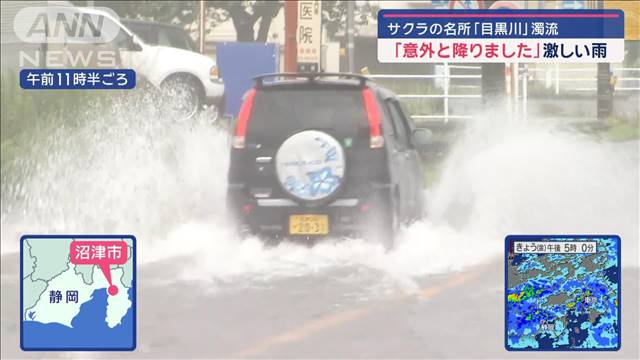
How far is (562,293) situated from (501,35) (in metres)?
1.25

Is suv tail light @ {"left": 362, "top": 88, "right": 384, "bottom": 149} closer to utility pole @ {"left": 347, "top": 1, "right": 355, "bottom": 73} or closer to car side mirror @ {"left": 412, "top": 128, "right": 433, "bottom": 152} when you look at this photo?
utility pole @ {"left": 347, "top": 1, "right": 355, "bottom": 73}

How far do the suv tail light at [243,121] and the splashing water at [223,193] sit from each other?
16 cm

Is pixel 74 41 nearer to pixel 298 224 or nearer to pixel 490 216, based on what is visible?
pixel 298 224

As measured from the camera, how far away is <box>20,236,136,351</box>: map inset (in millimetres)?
4762

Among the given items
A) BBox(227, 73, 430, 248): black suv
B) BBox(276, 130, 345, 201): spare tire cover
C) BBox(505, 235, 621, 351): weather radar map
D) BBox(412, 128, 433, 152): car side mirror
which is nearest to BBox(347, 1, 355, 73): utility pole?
BBox(227, 73, 430, 248): black suv

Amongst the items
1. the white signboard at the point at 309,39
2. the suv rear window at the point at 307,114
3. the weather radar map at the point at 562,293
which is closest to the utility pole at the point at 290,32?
the white signboard at the point at 309,39

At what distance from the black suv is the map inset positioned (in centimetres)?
265

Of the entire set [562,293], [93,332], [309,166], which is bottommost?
[93,332]

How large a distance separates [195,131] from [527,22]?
5.71 m

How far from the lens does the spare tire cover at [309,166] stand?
640 cm

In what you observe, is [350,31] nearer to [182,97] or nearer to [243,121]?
[243,121]

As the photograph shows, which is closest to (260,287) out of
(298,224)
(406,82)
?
(298,224)

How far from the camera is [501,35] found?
528cm

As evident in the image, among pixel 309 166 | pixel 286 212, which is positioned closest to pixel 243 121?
pixel 286 212
